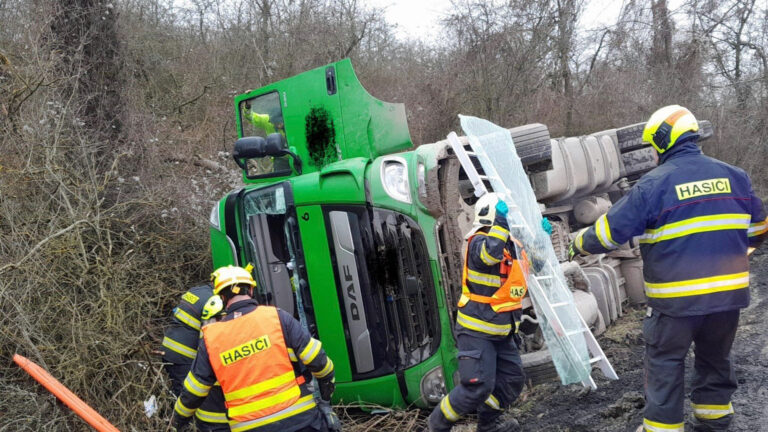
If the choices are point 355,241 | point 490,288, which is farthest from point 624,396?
point 355,241

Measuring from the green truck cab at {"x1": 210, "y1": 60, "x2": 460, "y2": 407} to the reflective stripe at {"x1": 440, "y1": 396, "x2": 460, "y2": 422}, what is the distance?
274mm

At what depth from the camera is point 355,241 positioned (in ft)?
13.4

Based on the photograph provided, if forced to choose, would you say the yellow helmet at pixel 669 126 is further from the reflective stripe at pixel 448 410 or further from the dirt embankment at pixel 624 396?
the reflective stripe at pixel 448 410

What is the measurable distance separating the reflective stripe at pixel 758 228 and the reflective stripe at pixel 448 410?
184cm

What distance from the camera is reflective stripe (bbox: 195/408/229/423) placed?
3.38 meters

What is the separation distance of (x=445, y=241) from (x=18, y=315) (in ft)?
9.57

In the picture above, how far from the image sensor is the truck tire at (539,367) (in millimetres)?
4105

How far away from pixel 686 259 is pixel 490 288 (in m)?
1.06

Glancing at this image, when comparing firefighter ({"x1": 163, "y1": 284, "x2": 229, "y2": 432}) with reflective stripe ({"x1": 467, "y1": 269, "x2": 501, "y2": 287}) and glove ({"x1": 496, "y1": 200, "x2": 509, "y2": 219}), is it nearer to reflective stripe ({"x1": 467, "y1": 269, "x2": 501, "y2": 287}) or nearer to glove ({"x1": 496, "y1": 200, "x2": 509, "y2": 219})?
reflective stripe ({"x1": 467, "y1": 269, "x2": 501, "y2": 287})

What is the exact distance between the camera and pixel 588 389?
13.0ft

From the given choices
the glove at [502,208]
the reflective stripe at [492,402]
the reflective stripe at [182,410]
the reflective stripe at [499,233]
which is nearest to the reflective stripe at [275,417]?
the reflective stripe at [182,410]

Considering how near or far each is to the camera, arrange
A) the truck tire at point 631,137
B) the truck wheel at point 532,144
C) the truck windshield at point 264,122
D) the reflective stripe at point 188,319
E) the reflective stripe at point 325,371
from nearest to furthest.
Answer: the reflective stripe at point 325,371, the reflective stripe at point 188,319, the truck wheel at point 532,144, the truck windshield at point 264,122, the truck tire at point 631,137

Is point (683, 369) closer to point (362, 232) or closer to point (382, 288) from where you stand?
point (382, 288)

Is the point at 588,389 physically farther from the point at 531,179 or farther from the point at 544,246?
the point at 531,179
